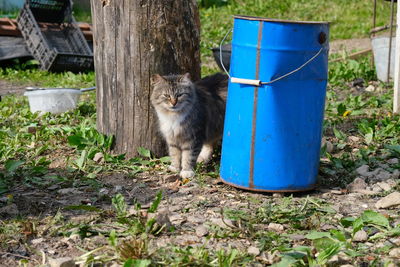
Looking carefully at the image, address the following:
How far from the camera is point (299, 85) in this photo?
4.12 meters

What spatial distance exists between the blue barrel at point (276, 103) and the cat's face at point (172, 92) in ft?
2.08

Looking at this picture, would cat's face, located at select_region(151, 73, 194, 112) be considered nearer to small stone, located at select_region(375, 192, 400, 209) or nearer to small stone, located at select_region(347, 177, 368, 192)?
small stone, located at select_region(347, 177, 368, 192)

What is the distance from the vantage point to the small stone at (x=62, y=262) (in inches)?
123

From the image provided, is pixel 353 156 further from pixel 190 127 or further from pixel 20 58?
pixel 20 58

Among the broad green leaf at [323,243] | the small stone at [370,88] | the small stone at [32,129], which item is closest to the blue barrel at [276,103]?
the broad green leaf at [323,243]

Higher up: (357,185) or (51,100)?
(51,100)

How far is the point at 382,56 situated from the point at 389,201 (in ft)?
13.8

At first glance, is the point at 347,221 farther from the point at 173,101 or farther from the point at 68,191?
the point at 68,191

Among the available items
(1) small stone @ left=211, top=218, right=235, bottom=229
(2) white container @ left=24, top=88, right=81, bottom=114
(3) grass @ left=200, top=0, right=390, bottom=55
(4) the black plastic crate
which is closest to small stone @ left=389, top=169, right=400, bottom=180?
(1) small stone @ left=211, top=218, right=235, bottom=229

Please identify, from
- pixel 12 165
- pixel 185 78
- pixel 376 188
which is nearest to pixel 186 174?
pixel 185 78

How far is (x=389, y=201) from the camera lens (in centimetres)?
411

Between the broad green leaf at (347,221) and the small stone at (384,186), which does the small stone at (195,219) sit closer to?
the broad green leaf at (347,221)

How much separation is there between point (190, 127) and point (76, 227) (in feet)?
5.46

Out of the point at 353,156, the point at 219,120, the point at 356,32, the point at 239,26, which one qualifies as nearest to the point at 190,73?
the point at 219,120
